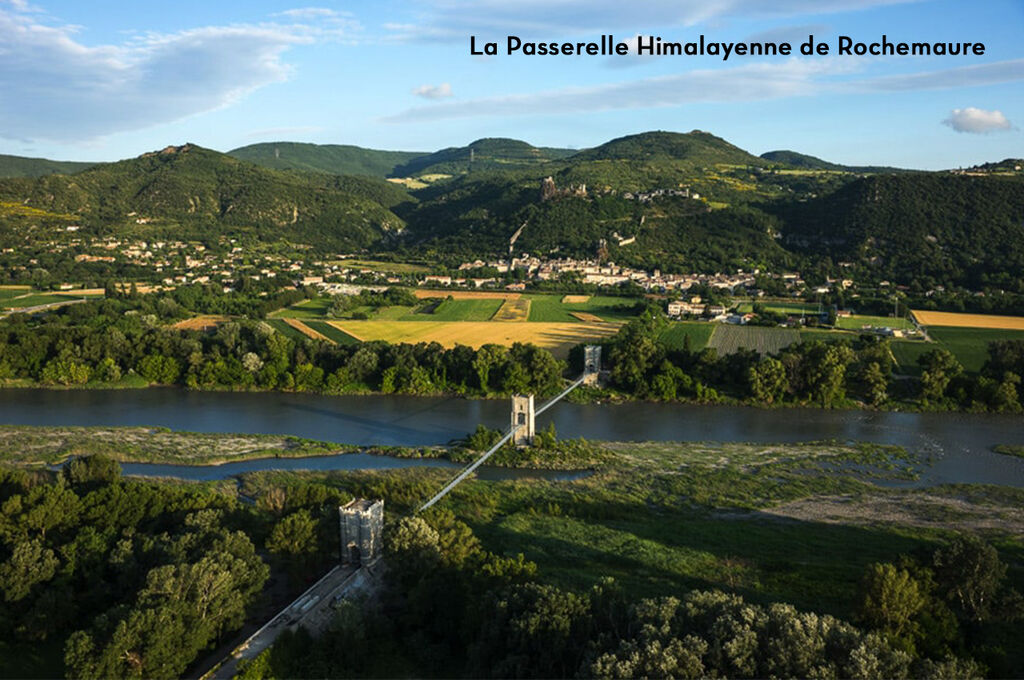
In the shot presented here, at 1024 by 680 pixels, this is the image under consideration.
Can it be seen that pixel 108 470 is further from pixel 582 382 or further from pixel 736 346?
pixel 736 346

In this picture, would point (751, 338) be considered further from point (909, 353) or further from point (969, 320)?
point (969, 320)

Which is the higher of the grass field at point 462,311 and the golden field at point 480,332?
the grass field at point 462,311

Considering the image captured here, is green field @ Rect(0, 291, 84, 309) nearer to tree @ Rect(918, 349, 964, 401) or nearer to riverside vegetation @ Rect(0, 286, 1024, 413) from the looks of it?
riverside vegetation @ Rect(0, 286, 1024, 413)

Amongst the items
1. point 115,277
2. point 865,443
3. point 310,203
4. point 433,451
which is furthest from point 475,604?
point 310,203

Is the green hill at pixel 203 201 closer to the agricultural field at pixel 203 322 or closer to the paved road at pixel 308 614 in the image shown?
the agricultural field at pixel 203 322

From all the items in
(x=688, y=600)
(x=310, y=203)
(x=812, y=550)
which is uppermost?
(x=310, y=203)

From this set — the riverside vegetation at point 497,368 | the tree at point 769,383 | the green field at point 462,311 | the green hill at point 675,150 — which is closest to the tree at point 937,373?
the riverside vegetation at point 497,368
